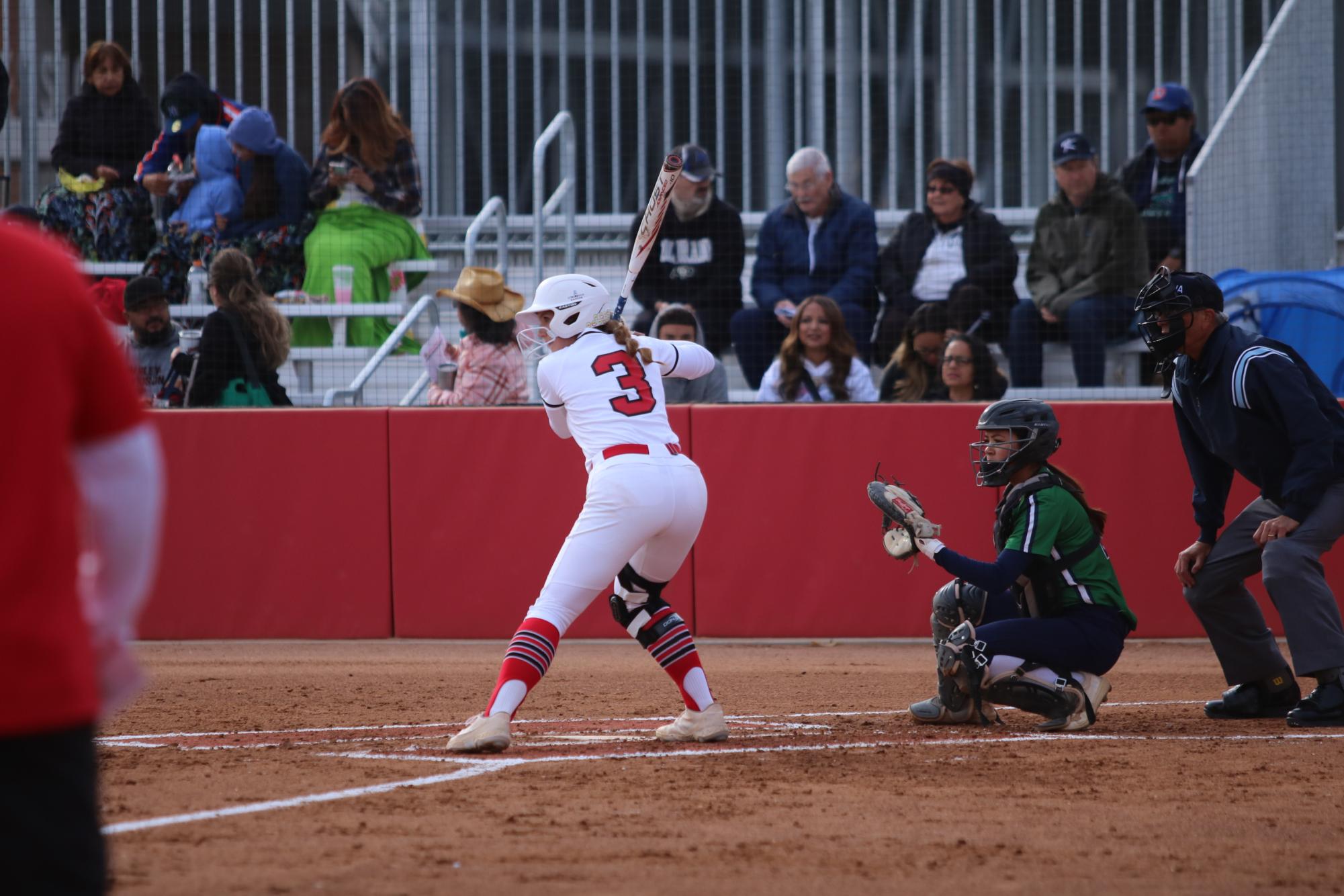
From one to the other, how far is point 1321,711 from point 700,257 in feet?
19.0

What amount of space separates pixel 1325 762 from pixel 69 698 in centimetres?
488

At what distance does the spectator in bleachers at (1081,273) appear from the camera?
1057 cm

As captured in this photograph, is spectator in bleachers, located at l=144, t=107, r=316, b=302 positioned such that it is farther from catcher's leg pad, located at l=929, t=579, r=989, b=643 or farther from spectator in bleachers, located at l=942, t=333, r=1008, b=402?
catcher's leg pad, located at l=929, t=579, r=989, b=643

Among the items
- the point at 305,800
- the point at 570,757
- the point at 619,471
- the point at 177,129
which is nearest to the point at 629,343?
the point at 619,471

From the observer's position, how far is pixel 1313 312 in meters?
10.2

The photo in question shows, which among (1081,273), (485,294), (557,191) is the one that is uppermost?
(557,191)

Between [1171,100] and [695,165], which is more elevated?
[1171,100]

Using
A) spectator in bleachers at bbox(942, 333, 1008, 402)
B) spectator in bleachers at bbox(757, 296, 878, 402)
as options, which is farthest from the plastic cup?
spectator in bleachers at bbox(942, 333, 1008, 402)

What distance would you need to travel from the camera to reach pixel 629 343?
6418 mm

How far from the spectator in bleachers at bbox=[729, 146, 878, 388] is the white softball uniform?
14.8 feet

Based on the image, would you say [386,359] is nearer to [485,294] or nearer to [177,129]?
[485,294]

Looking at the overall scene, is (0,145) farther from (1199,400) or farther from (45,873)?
(45,873)

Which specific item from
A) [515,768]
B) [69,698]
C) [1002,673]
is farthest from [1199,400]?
[69,698]

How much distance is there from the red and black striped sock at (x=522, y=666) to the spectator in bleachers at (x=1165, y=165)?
21.6 ft
